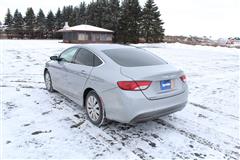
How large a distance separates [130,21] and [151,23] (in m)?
4.13

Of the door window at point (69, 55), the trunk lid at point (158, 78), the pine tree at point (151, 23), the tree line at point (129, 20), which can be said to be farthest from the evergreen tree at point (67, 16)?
the trunk lid at point (158, 78)

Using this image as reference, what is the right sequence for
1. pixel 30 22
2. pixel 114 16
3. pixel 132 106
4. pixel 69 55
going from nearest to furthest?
pixel 132 106 → pixel 69 55 → pixel 114 16 → pixel 30 22

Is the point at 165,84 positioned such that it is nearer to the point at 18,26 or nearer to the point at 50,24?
the point at 18,26

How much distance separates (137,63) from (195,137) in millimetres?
1736

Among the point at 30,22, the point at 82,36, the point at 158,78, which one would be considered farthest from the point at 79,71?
the point at 30,22

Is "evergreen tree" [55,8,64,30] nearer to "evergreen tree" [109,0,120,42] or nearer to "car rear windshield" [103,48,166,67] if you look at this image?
"evergreen tree" [109,0,120,42]

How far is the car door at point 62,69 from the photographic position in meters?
4.97

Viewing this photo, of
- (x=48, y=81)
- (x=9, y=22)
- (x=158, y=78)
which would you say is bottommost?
(x=48, y=81)

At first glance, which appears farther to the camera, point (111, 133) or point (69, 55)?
point (69, 55)

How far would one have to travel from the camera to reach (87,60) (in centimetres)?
432

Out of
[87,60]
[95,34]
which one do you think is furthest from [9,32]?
[87,60]

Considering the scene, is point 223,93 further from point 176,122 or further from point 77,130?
point 77,130

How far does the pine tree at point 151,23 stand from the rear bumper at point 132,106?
1469 inches

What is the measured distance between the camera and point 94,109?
402 centimetres
